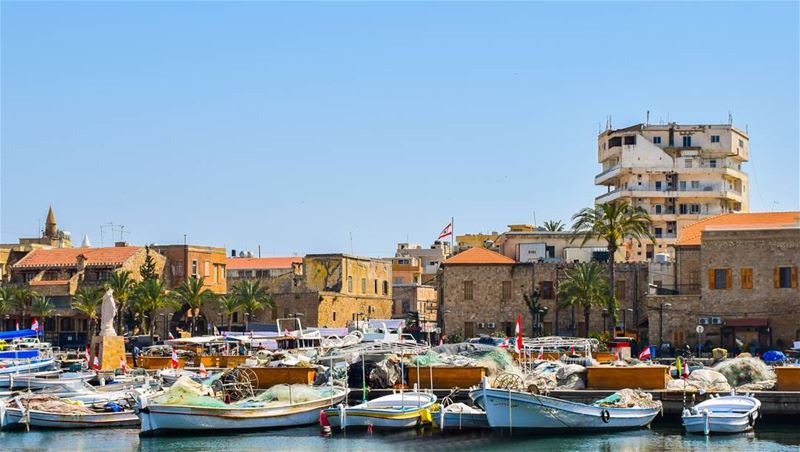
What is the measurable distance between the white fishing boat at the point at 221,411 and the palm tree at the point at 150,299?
4035 cm

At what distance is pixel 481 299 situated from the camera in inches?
3132

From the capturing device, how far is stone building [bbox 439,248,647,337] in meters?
78.4

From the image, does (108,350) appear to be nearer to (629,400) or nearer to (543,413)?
(543,413)

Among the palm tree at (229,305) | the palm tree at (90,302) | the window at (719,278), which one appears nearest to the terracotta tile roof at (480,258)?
the window at (719,278)

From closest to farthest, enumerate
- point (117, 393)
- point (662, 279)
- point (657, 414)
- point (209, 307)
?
point (657, 414)
point (117, 393)
point (662, 279)
point (209, 307)

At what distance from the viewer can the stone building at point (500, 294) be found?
78438 mm

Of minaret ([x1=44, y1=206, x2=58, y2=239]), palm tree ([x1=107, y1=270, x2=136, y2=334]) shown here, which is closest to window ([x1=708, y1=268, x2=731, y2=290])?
palm tree ([x1=107, y1=270, x2=136, y2=334])

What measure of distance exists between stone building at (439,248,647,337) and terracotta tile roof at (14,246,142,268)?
26488 mm

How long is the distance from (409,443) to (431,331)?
41192mm

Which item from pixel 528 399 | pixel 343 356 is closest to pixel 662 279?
pixel 343 356

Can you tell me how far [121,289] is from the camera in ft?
277

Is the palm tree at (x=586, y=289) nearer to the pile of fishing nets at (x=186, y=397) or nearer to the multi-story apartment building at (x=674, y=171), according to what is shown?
the multi-story apartment building at (x=674, y=171)

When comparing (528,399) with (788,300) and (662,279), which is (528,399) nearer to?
(788,300)

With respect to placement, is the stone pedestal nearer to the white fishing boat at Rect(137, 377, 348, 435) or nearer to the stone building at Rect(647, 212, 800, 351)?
the white fishing boat at Rect(137, 377, 348, 435)
